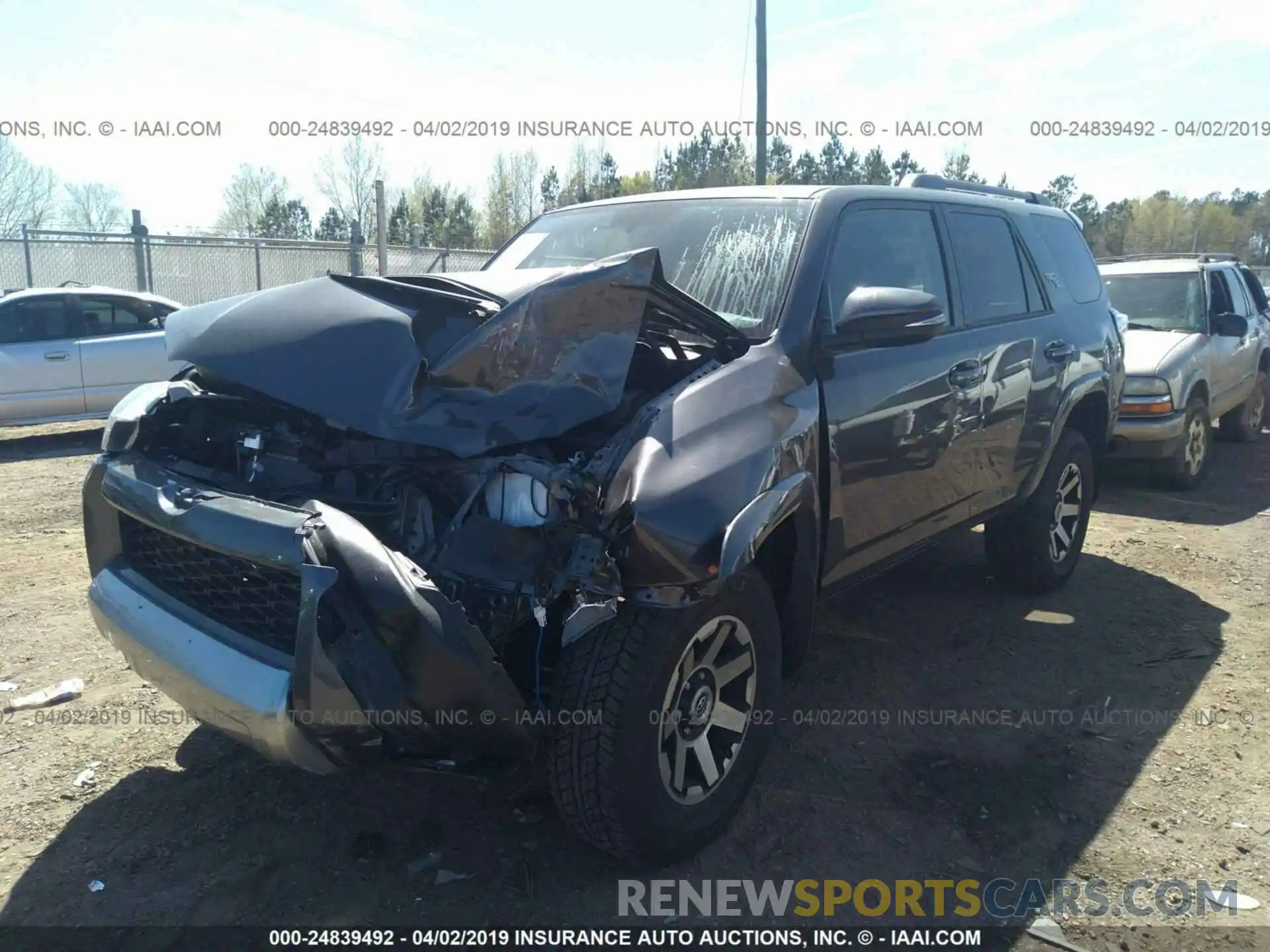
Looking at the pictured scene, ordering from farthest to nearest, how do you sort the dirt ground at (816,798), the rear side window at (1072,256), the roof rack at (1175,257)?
the roof rack at (1175,257) < the rear side window at (1072,256) < the dirt ground at (816,798)

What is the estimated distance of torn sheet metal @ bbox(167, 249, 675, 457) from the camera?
2584 mm

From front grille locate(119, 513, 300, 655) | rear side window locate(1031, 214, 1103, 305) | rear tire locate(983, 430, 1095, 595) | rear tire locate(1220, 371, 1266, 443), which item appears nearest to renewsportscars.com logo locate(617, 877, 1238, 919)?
front grille locate(119, 513, 300, 655)

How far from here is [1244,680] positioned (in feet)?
14.0

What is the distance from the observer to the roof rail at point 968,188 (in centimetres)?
483

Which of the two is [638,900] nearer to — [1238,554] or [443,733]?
[443,733]

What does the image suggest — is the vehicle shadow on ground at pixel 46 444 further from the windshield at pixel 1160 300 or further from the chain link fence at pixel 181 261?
the windshield at pixel 1160 300

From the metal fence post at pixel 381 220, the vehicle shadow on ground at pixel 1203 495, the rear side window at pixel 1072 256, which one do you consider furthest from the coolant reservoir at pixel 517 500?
Answer: the metal fence post at pixel 381 220

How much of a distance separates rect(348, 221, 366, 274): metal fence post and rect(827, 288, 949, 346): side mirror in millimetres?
12393

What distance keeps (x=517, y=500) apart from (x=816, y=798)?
1.54 meters

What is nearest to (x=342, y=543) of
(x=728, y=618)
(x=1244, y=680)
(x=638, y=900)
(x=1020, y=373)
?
(x=728, y=618)

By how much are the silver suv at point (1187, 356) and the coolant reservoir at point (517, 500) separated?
21.0 ft

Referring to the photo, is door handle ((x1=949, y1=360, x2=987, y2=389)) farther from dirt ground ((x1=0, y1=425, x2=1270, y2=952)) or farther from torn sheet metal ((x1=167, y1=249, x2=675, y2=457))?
torn sheet metal ((x1=167, y1=249, x2=675, y2=457))

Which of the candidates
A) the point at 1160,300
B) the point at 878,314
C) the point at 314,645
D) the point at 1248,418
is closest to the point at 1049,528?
the point at 878,314

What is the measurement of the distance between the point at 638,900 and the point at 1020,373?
300 centimetres
